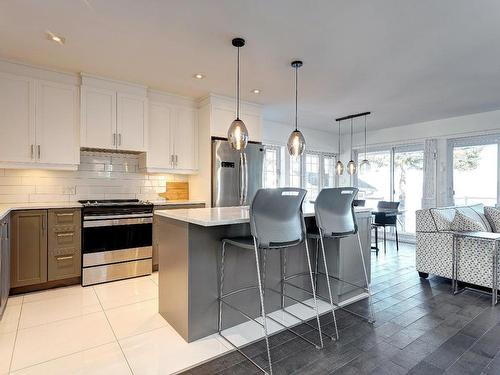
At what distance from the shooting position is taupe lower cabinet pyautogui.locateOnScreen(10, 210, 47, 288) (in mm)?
2951

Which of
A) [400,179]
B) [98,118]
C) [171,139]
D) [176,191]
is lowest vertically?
A: [176,191]

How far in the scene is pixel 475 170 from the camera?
522cm

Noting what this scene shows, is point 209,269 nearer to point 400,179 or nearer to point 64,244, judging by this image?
point 64,244

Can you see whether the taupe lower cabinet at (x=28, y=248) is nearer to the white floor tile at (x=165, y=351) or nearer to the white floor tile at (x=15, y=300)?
the white floor tile at (x=15, y=300)

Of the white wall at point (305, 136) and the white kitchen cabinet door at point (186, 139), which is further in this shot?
the white wall at point (305, 136)

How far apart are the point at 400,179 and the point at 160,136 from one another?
16.8 ft

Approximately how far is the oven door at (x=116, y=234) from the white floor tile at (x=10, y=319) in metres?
0.80

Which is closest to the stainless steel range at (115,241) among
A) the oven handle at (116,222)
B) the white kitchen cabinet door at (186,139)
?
the oven handle at (116,222)

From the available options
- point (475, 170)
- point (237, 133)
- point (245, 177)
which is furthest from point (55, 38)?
point (475, 170)

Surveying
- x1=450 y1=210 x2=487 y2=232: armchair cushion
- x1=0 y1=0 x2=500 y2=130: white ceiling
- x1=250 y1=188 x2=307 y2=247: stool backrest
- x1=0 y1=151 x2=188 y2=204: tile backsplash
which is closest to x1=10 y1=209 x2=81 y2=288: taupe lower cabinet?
x1=0 y1=151 x2=188 y2=204: tile backsplash

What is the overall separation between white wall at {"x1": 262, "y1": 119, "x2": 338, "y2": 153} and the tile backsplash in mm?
2159

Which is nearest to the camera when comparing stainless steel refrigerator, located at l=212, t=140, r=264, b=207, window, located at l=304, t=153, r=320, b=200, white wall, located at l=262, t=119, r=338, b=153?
stainless steel refrigerator, located at l=212, t=140, r=264, b=207

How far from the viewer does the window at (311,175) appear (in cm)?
667

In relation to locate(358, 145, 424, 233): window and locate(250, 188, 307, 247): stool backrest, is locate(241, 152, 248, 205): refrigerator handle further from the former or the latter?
locate(358, 145, 424, 233): window
